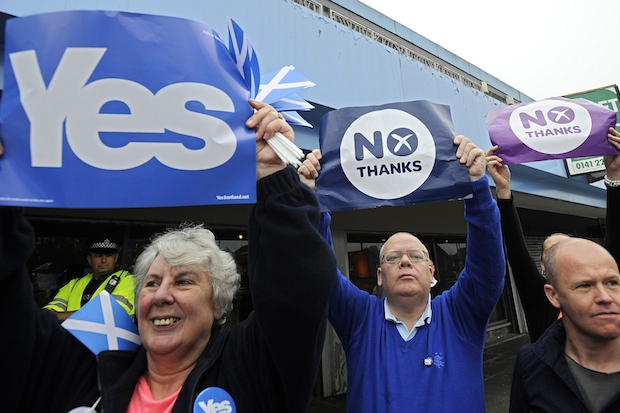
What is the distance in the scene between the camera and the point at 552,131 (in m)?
2.17

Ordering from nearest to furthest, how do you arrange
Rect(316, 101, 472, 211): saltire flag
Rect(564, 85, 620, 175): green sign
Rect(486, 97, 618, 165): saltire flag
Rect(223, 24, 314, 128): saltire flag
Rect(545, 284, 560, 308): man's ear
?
Rect(223, 24, 314, 128): saltire flag
Rect(545, 284, 560, 308): man's ear
Rect(316, 101, 472, 211): saltire flag
Rect(486, 97, 618, 165): saltire flag
Rect(564, 85, 620, 175): green sign

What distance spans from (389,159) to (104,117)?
1386 mm

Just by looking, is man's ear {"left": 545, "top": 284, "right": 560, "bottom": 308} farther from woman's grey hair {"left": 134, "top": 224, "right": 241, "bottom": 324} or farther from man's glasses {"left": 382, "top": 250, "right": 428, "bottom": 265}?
woman's grey hair {"left": 134, "top": 224, "right": 241, "bottom": 324}

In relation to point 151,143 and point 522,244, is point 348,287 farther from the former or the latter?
point 151,143

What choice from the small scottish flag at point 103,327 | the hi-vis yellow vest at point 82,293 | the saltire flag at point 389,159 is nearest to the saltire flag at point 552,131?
the saltire flag at point 389,159

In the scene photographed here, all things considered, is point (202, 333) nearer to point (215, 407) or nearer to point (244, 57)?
point (215, 407)

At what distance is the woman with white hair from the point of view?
3.25ft

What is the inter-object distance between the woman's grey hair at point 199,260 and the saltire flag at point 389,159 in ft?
2.28

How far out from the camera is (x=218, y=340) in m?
1.22

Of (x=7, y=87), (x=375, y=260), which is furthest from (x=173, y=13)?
(x=375, y=260)

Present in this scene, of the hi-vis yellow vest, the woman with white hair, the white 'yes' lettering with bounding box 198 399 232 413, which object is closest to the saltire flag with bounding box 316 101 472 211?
the woman with white hair

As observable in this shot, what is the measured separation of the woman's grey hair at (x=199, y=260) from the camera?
1263 mm

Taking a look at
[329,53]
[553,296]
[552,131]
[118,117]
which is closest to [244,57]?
[118,117]

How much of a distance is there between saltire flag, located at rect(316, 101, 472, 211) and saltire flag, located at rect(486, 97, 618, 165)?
1.97 ft
